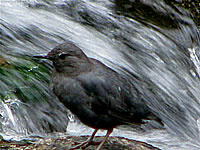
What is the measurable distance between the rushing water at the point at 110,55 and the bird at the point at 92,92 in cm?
115

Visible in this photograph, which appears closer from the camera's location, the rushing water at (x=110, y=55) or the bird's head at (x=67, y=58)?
the bird's head at (x=67, y=58)

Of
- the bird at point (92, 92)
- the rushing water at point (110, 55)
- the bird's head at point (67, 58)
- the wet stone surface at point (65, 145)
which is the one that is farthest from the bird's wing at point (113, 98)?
the rushing water at point (110, 55)

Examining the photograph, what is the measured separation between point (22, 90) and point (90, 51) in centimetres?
143

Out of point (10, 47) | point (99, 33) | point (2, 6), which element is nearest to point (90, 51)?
point (99, 33)

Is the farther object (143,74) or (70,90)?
(143,74)

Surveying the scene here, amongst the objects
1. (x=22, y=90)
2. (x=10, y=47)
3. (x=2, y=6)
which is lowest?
(x=22, y=90)

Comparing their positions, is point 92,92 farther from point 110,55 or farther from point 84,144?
point 110,55

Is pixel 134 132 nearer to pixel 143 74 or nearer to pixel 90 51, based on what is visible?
pixel 143 74

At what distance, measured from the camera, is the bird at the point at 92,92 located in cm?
351

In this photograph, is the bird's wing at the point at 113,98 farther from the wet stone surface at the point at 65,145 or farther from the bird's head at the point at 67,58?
the wet stone surface at the point at 65,145

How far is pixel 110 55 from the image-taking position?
5.78m

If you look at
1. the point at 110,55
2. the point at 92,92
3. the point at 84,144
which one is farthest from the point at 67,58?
the point at 110,55

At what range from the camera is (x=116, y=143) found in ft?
13.3

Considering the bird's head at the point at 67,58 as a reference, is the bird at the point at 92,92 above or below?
below
